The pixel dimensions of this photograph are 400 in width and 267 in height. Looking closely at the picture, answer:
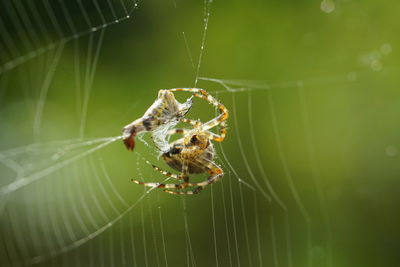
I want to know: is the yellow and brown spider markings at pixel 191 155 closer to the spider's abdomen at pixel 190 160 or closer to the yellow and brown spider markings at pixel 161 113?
the spider's abdomen at pixel 190 160

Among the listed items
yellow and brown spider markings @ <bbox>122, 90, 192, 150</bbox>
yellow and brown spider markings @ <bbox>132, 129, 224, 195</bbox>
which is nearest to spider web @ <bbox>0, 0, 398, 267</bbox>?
yellow and brown spider markings @ <bbox>132, 129, 224, 195</bbox>

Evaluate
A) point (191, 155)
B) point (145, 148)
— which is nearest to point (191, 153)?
point (191, 155)

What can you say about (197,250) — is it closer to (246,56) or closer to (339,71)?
(246,56)

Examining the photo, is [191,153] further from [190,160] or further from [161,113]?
[161,113]

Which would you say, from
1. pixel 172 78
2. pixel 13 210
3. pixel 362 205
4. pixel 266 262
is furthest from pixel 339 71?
pixel 13 210

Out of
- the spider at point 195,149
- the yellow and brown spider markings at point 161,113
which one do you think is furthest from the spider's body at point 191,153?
the yellow and brown spider markings at point 161,113

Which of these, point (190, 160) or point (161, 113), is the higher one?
point (161, 113)

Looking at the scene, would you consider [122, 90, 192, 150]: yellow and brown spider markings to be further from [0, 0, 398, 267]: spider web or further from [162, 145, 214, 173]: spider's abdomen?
[0, 0, 398, 267]: spider web
